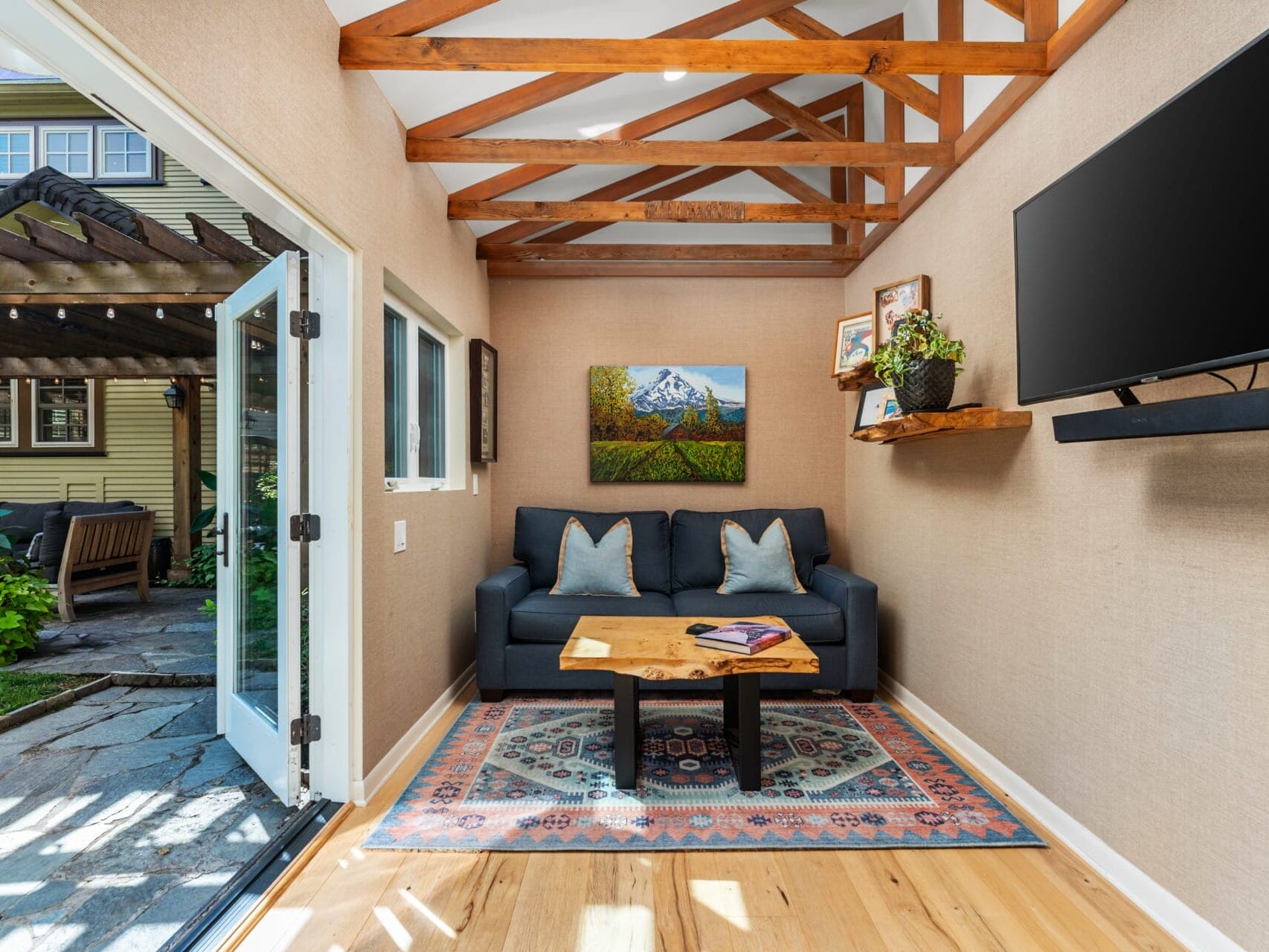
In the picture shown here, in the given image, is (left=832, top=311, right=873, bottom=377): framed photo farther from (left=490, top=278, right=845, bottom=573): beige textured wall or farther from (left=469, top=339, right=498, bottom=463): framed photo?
(left=469, top=339, right=498, bottom=463): framed photo

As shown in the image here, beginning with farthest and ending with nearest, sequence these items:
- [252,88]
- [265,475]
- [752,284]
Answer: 1. [752,284]
2. [265,475]
3. [252,88]

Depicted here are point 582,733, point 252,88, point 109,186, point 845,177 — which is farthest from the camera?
point 109,186

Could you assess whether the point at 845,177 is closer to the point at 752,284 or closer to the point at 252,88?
the point at 752,284

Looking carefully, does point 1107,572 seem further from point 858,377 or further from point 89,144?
point 89,144

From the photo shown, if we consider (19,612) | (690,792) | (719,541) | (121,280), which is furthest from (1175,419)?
(19,612)

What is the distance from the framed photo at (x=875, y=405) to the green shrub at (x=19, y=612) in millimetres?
4966

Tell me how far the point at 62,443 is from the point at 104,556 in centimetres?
320

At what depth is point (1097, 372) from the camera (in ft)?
5.61

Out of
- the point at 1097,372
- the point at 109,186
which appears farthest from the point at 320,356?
the point at 109,186

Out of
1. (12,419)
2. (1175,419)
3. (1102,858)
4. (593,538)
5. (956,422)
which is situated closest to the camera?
(1175,419)

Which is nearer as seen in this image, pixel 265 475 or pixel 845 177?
pixel 265 475

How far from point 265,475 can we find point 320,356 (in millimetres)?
503

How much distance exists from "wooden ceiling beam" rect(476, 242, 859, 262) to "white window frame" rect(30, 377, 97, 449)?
6214 mm

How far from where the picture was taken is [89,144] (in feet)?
21.9
